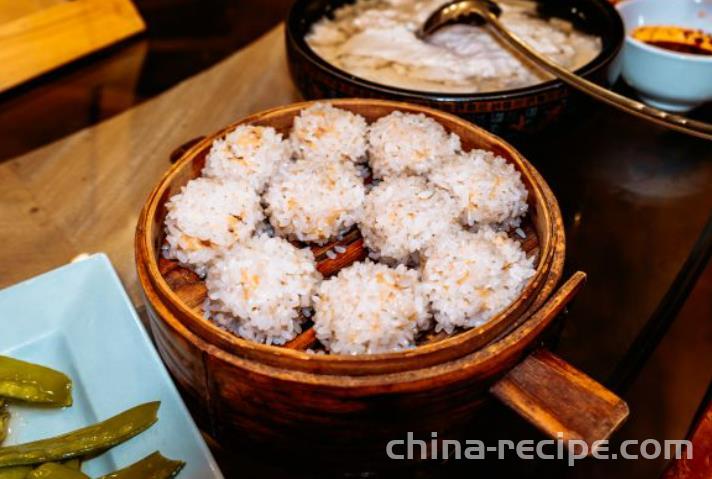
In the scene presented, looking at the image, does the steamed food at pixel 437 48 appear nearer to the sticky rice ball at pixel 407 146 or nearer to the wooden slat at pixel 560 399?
the sticky rice ball at pixel 407 146

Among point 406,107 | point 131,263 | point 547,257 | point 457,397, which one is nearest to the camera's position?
point 457,397

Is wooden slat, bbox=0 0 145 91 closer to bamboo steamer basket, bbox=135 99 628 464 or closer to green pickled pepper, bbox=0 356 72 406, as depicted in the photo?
green pickled pepper, bbox=0 356 72 406

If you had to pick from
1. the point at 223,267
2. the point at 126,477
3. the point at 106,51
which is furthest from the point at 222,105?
the point at 126,477

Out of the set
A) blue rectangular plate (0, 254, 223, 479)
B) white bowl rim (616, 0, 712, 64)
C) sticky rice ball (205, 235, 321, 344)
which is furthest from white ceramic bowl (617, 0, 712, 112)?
blue rectangular plate (0, 254, 223, 479)

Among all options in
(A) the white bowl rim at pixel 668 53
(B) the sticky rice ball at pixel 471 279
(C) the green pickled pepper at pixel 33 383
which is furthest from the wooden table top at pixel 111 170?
(A) the white bowl rim at pixel 668 53

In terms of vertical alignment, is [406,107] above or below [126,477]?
above

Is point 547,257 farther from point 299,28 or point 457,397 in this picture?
point 299,28
